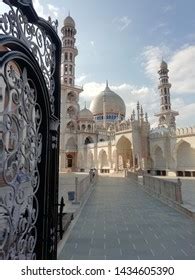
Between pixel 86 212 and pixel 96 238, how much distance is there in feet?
10.4

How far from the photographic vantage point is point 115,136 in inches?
Result: 1548

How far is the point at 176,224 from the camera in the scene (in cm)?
658

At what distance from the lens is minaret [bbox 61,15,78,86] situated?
5031 cm

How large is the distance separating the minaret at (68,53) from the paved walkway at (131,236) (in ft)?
149

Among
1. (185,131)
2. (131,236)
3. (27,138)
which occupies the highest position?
(185,131)

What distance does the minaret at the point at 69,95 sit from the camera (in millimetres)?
48438

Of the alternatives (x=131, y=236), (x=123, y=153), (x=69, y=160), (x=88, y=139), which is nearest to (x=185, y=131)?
(x=123, y=153)

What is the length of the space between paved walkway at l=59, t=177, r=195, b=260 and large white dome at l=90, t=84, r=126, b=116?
1949 inches

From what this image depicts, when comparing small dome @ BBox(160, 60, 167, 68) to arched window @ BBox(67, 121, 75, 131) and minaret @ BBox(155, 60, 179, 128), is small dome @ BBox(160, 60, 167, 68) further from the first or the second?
arched window @ BBox(67, 121, 75, 131)

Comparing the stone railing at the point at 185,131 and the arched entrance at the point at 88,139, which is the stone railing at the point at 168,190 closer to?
the stone railing at the point at 185,131

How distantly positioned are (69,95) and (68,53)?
9.41m

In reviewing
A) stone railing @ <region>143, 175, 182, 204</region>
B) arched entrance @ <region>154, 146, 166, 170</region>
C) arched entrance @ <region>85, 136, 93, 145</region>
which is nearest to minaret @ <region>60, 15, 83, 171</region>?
arched entrance @ <region>85, 136, 93, 145</region>

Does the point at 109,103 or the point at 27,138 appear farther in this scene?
the point at 109,103

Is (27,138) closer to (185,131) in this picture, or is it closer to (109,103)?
(185,131)
